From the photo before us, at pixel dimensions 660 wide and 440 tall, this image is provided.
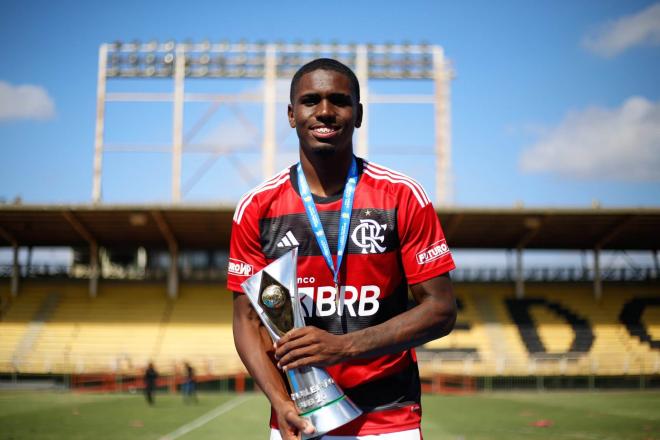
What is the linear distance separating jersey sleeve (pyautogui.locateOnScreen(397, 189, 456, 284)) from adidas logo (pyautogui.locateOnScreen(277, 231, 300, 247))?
1.41 feet

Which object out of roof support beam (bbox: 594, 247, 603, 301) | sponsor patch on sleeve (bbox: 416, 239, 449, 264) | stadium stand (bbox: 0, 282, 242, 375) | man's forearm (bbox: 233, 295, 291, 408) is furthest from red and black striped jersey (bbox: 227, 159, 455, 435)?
roof support beam (bbox: 594, 247, 603, 301)

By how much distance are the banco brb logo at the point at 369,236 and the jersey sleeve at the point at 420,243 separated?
0.08 m

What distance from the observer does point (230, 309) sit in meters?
35.2

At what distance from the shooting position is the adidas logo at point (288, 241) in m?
2.85

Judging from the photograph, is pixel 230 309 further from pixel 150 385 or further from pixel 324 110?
pixel 324 110

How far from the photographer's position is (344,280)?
2.81m

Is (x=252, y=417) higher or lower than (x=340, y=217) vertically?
lower

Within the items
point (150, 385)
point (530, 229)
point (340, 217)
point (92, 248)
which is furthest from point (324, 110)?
point (92, 248)

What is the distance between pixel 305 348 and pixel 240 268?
0.55 metres

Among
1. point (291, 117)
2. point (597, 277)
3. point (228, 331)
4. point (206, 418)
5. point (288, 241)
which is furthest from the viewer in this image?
point (597, 277)

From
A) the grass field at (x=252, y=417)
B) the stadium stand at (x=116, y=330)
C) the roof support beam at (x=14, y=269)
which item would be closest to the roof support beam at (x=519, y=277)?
the grass field at (x=252, y=417)

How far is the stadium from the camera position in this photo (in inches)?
982

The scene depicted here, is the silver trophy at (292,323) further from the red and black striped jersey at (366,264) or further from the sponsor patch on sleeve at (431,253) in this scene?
the sponsor patch on sleeve at (431,253)

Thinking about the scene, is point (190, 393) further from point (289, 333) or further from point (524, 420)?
point (289, 333)
